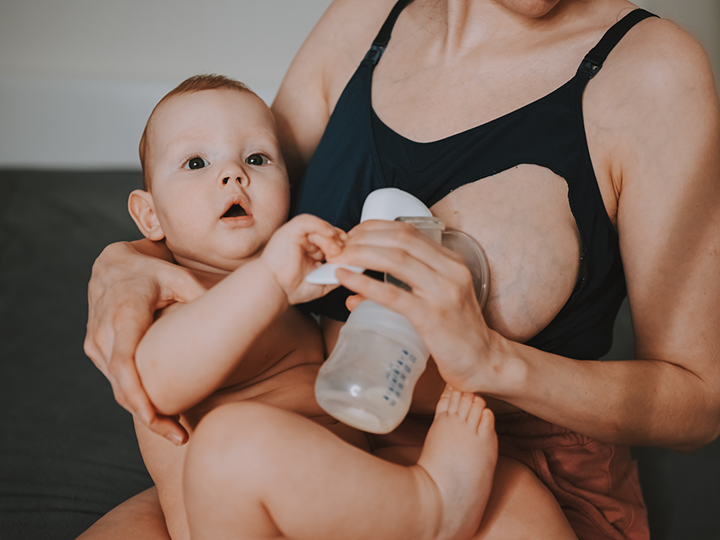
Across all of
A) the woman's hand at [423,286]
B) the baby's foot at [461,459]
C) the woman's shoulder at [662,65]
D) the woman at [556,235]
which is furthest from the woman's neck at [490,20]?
the baby's foot at [461,459]

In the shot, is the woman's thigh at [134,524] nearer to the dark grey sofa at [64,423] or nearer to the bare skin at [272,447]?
the bare skin at [272,447]

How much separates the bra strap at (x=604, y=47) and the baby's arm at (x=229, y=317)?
456 mm

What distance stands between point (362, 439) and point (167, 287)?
371 mm

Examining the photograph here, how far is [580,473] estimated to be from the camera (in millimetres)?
896

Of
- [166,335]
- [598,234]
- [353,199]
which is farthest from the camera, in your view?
[353,199]

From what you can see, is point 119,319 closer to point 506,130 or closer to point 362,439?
point 362,439

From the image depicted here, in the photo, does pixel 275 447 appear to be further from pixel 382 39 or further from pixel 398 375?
pixel 382 39

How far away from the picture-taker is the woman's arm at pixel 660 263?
0.73 meters

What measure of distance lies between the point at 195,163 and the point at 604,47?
0.66 meters

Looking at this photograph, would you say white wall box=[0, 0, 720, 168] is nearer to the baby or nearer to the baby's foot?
the baby

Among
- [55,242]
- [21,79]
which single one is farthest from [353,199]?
[21,79]

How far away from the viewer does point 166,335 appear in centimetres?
69

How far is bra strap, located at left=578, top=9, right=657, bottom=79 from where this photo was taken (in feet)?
2.62

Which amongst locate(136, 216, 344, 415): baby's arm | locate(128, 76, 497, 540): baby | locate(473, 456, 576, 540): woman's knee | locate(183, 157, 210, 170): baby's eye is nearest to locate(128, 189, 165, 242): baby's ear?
locate(183, 157, 210, 170): baby's eye
